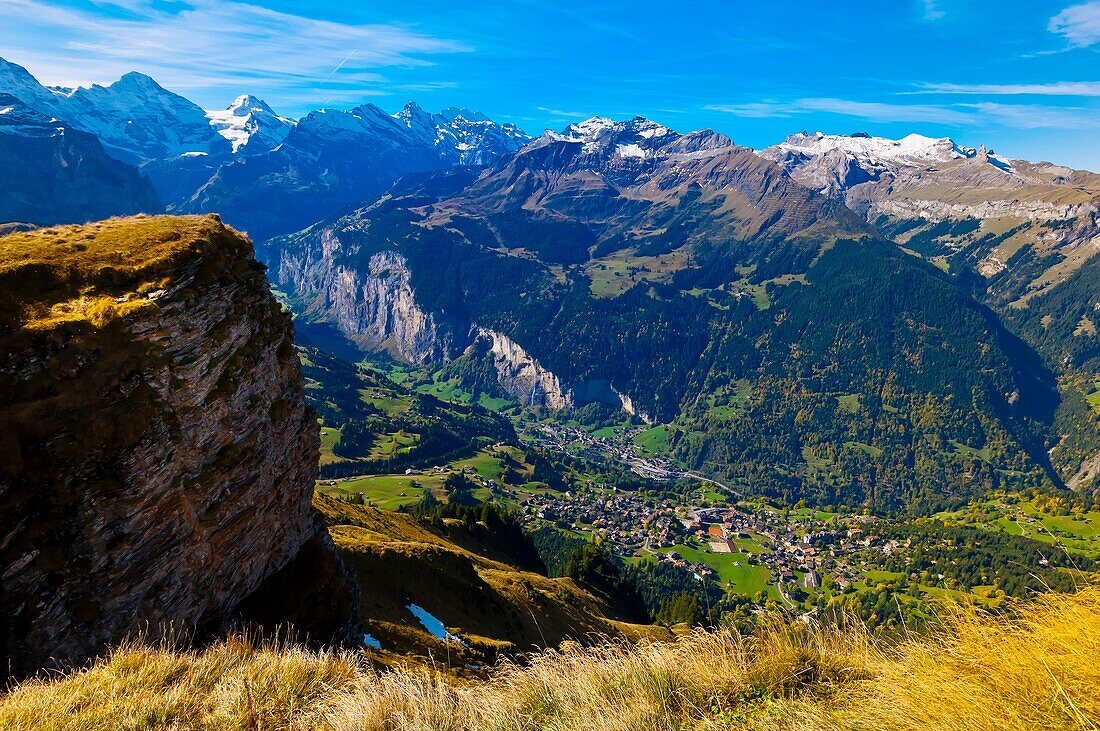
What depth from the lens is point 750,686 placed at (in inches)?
255

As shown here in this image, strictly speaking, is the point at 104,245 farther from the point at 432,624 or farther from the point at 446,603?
the point at 446,603

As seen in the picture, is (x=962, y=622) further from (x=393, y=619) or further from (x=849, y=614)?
(x=393, y=619)

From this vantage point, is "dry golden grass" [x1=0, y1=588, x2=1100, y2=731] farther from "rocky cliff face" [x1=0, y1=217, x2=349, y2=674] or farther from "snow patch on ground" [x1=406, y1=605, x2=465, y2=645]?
"snow patch on ground" [x1=406, y1=605, x2=465, y2=645]

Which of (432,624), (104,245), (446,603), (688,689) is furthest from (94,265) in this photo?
(446,603)

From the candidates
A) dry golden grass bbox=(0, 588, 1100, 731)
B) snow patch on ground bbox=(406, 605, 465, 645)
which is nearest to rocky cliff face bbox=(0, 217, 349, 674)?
dry golden grass bbox=(0, 588, 1100, 731)

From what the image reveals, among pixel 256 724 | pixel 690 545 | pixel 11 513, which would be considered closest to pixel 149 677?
pixel 256 724

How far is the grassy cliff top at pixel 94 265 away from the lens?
48.6ft

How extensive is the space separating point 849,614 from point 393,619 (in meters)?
26.1

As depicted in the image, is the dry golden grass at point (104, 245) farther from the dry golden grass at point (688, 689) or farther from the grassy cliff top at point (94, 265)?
the dry golden grass at point (688, 689)

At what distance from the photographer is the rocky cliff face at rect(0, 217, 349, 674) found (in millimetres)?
12711

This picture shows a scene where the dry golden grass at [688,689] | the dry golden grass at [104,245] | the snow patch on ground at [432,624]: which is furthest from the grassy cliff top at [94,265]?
the snow patch on ground at [432,624]

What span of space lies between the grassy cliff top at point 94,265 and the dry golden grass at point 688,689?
1112cm

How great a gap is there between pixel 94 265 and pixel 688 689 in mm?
20273

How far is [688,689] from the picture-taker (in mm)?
6438
